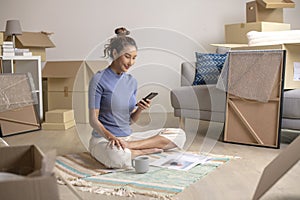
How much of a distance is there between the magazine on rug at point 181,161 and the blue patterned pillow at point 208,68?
91cm

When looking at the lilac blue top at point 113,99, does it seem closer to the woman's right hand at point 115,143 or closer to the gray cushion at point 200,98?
the woman's right hand at point 115,143

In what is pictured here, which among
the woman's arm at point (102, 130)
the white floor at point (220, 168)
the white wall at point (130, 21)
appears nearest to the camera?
the white floor at point (220, 168)

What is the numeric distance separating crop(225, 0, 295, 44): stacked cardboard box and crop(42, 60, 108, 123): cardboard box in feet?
3.78

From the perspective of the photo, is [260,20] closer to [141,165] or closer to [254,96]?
[254,96]

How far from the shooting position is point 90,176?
181 centimetres

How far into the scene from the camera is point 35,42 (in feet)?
11.7

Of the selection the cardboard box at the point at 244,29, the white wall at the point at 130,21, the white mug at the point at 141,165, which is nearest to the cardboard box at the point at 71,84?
→ the white wall at the point at 130,21

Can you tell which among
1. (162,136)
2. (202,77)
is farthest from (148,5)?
(162,136)

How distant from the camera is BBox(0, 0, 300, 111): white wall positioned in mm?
3955

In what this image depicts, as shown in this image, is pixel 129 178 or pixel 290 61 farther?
pixel 290 61

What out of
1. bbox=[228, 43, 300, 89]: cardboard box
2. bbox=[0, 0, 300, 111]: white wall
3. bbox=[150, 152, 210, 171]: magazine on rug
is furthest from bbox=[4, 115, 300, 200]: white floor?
bbox=[0, 0, 300, 111]: white wall

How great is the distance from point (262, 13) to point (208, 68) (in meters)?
0.79

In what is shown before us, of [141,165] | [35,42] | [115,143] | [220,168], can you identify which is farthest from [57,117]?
[220,168]

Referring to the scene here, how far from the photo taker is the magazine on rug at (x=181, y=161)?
1.98m
